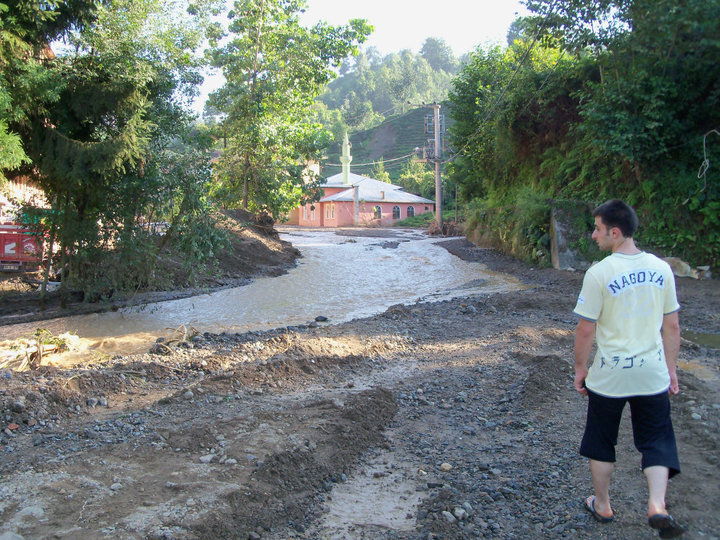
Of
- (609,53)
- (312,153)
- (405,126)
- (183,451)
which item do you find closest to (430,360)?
(183,451)

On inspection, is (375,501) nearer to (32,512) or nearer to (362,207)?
(32,512)

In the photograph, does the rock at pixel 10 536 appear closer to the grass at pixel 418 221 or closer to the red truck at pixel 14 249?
the red truck at pixel 14 249

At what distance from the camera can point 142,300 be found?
42.7ft

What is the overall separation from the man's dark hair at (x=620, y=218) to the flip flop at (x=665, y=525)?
1.57 m

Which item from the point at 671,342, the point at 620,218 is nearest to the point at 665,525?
the point at 671,342

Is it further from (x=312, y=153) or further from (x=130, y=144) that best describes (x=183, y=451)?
(x=312, y=153)

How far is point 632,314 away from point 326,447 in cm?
250

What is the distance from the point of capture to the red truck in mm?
13711

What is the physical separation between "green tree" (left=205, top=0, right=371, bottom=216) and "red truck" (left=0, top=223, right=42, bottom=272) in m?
8.65

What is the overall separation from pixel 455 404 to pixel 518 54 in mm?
23830

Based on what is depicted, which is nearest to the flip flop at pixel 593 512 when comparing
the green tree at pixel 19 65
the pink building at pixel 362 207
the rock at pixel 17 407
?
the rock at pixel 17 407

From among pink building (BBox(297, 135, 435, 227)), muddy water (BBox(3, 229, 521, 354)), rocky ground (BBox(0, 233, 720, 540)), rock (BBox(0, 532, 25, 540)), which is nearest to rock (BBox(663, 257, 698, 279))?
muddy water (BBox(3, 229, 521, 354))

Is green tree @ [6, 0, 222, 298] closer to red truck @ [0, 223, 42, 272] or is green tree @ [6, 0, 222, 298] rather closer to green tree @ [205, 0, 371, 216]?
red truck @ [0, 223, 42, 272]

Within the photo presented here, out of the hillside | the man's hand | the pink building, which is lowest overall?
the man's hand
